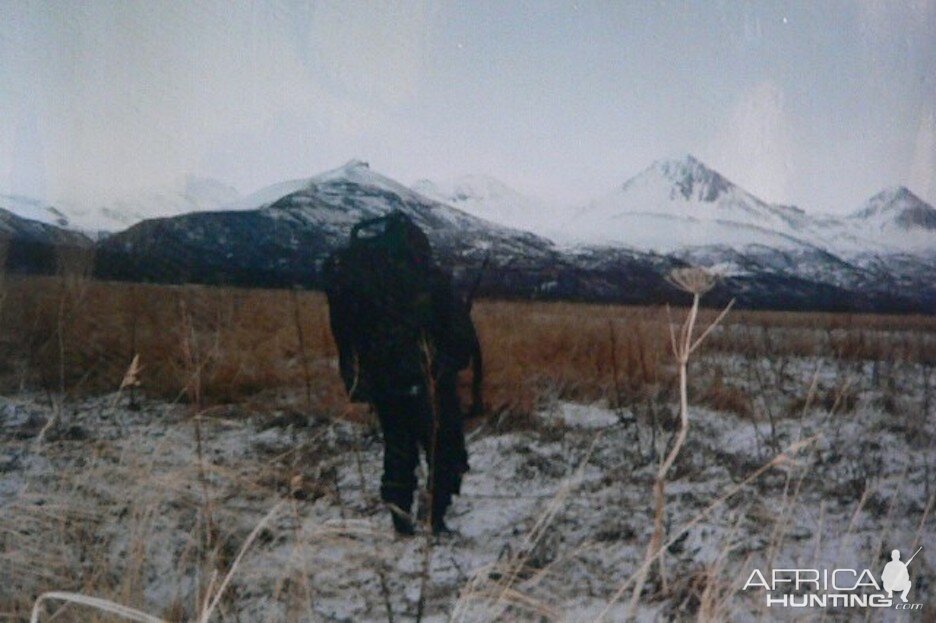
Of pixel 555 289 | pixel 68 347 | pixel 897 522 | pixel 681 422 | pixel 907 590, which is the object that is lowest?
pixel 907 590

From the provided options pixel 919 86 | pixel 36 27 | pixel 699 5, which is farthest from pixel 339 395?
pixel 919 86

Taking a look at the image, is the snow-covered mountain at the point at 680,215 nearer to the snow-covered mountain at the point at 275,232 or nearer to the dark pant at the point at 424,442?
the snow-covered mountain at the point at 275,232

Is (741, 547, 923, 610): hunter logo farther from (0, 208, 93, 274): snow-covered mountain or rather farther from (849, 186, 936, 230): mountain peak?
(0, 208, 93, 274): snow-covered mountain

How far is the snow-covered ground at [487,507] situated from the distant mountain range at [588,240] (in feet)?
0.79

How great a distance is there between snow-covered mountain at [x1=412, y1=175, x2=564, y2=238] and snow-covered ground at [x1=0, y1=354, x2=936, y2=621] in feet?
1.39

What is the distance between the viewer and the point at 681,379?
2.06m

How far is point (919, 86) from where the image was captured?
224 centimetres

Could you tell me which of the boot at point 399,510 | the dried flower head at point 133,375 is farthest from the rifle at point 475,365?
the dried flower head at point 133,375

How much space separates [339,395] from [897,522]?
4.55ft

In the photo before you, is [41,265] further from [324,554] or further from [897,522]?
[897,522]

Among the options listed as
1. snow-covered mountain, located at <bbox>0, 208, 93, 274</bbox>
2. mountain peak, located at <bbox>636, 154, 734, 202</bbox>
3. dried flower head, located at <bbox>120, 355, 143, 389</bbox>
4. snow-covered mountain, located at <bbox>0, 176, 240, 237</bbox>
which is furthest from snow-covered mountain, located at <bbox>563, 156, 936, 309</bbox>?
snow-covered mountain, located at <bbox>0, 208, 93, 274</bbox>

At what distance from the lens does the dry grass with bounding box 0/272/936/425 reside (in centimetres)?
187

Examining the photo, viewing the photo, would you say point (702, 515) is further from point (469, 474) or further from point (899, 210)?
point (899, 210)

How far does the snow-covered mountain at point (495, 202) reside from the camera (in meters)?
1.97
